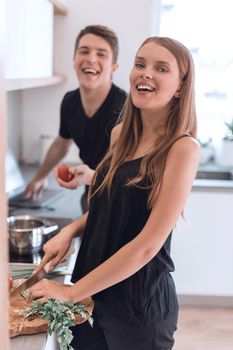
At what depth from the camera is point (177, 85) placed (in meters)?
1.29

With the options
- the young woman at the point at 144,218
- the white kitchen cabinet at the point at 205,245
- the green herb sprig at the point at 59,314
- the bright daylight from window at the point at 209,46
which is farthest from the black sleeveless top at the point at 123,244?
the bright daylight from window at the point at 209,46

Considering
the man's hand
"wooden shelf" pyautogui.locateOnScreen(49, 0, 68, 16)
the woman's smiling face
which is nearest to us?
the woman's smiling face

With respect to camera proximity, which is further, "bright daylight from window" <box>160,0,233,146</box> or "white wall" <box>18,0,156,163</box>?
"bright daylight from window" <box>160,0,233,146</box>

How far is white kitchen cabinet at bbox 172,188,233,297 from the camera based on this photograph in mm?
2926

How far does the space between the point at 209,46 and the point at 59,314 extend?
96.7 inches

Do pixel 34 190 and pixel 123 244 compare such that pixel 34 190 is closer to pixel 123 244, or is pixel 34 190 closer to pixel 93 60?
pixel 93 60

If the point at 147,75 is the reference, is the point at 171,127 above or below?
below

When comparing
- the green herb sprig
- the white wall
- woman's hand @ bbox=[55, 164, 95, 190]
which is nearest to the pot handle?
woman's hand @ bbox=[55, 164, 95, 190]

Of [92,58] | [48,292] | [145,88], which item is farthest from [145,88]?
[92,58]

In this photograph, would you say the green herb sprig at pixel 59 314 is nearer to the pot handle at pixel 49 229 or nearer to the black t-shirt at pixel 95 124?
the pot handle at pixel 49 229

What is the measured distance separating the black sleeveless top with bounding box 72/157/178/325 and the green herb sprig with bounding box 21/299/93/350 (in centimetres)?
11

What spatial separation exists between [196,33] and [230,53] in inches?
10.1

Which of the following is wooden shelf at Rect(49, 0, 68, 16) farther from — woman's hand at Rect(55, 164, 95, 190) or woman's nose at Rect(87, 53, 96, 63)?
woman's hand at Rect(55, 164, 95, 190)

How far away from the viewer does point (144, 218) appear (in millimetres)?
1266
